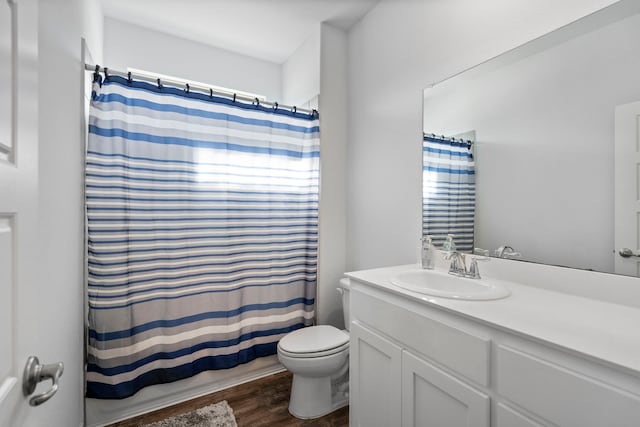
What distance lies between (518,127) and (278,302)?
180 cm

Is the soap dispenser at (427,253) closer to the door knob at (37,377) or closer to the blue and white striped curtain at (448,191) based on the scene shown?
the blue and white striped curtain at (448,191)

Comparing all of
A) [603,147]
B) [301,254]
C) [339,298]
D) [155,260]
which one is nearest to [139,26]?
[155,260]

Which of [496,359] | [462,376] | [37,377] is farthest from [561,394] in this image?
[37,377]

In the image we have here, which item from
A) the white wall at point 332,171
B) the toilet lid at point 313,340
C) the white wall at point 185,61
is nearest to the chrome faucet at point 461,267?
the toilet lid at point 313,340

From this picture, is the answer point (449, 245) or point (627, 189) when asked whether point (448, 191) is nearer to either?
point (449, 245)

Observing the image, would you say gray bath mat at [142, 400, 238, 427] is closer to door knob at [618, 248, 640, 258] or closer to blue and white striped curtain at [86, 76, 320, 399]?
blue and white striped curtain at [86, 76, 320, 399]

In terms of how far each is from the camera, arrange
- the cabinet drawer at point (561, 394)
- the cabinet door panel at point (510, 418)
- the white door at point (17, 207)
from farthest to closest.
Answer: the cabinet door panel at point (510, 418), the cabinet drawer at point (561, 394), the white door at point (17, 207)

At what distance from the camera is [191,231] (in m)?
1.86

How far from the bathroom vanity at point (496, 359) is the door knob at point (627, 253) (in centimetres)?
17

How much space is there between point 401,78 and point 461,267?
1222 millimetres

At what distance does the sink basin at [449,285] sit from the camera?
1064 millimetres

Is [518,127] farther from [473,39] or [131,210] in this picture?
[131,210]

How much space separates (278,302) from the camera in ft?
7.06

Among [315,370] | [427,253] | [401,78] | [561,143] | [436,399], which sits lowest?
[315,370]
